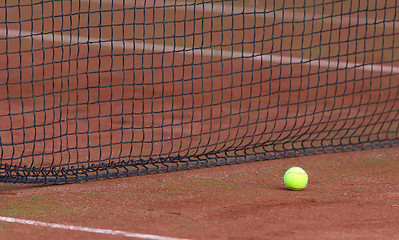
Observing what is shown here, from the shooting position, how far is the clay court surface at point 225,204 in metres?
4.96

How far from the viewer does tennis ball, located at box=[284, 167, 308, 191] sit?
5.98 meters

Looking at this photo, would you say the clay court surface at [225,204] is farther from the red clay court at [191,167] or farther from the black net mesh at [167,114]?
the black net mesh at [167,114]

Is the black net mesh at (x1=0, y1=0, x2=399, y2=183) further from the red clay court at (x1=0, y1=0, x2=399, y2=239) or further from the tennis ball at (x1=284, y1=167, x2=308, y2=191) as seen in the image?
the tennis ball at (x1=284, y1=167, x2=308, y2=191)

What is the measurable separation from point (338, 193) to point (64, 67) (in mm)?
5720

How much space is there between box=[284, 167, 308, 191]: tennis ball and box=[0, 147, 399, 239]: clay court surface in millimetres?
85

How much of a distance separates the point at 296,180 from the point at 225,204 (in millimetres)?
740

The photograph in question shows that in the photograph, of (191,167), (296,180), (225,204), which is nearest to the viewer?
(225,204)

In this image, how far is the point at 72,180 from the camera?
6.20m

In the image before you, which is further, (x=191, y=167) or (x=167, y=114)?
(x=167, y=114)

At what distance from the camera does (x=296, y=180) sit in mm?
5973

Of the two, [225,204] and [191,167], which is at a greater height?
[225,204]

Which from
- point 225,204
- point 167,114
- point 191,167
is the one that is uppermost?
point 225,204

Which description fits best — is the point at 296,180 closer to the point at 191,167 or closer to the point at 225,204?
the point at 225,204

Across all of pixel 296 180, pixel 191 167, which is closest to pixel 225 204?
pixel 296 180
